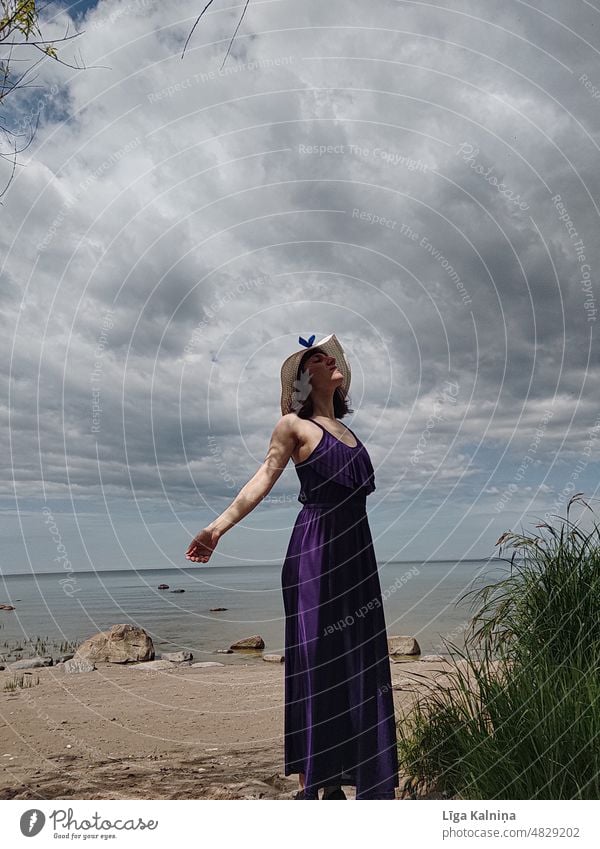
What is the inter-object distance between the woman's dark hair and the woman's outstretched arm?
0.45 ft

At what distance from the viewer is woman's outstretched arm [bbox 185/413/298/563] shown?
150 inches

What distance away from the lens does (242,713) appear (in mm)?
7207

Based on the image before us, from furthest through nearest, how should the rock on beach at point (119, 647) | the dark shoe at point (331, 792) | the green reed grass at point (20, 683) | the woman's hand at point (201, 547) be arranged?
the rock on beach at point (119, 647), the green reed grass at point (20, 683), the dark shoe at point (331, 792), the woman's hand at point (201, 547)

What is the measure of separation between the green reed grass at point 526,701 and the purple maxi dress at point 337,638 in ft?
1.75

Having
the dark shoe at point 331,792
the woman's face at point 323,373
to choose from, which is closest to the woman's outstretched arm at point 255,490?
the woman's face at point 323,373

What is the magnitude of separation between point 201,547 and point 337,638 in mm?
835

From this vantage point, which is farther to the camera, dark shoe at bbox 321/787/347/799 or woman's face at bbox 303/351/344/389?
woman's face at bbox 303/351/344/389

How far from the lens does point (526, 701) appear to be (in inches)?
158

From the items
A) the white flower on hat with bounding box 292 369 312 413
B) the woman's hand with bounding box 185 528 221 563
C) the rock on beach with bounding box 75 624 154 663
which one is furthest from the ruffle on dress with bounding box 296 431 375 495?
the rock on beach with bounding box 75 624 154 663

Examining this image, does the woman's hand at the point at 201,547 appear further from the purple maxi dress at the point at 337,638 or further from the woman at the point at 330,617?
the purple maxi dress at the point at 337,638
